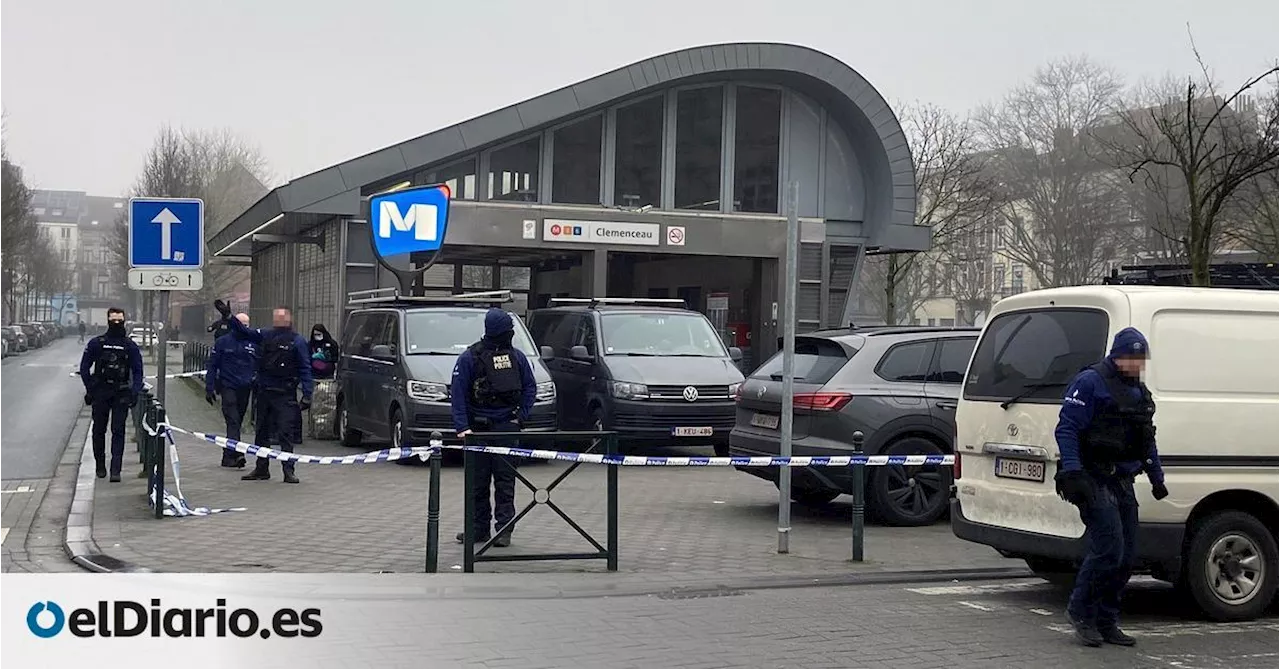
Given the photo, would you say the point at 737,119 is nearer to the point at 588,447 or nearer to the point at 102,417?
the point at 102,417

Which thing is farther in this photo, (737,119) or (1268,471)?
(737,119)

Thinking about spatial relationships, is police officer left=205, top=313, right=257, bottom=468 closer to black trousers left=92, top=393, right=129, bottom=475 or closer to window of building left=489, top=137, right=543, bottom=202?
black trousers left=92, top=393, right=129, bottom=475

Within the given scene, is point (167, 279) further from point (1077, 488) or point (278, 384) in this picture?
point (1077, 488)

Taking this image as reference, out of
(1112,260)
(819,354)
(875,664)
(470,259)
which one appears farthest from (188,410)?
(1112,260)

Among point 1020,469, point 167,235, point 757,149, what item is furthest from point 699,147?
point 1020,469

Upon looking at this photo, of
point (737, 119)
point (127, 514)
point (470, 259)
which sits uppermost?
point (737, 119)

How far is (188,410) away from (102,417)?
9665 millimetres

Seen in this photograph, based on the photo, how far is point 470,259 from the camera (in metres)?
30.1

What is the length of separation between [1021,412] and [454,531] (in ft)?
15.9

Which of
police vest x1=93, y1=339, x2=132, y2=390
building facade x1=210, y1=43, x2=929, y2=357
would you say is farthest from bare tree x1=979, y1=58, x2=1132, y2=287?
police vest x1=93, y1=339, x2=132, y2=390

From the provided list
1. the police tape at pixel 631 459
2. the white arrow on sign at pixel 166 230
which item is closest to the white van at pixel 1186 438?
the police tape at pixel 631 459

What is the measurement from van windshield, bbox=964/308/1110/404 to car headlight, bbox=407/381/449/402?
8.15 meters

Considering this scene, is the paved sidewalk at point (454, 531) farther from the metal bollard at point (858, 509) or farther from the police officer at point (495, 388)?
the police officer at point (495, 388)

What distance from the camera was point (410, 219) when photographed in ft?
75.7
